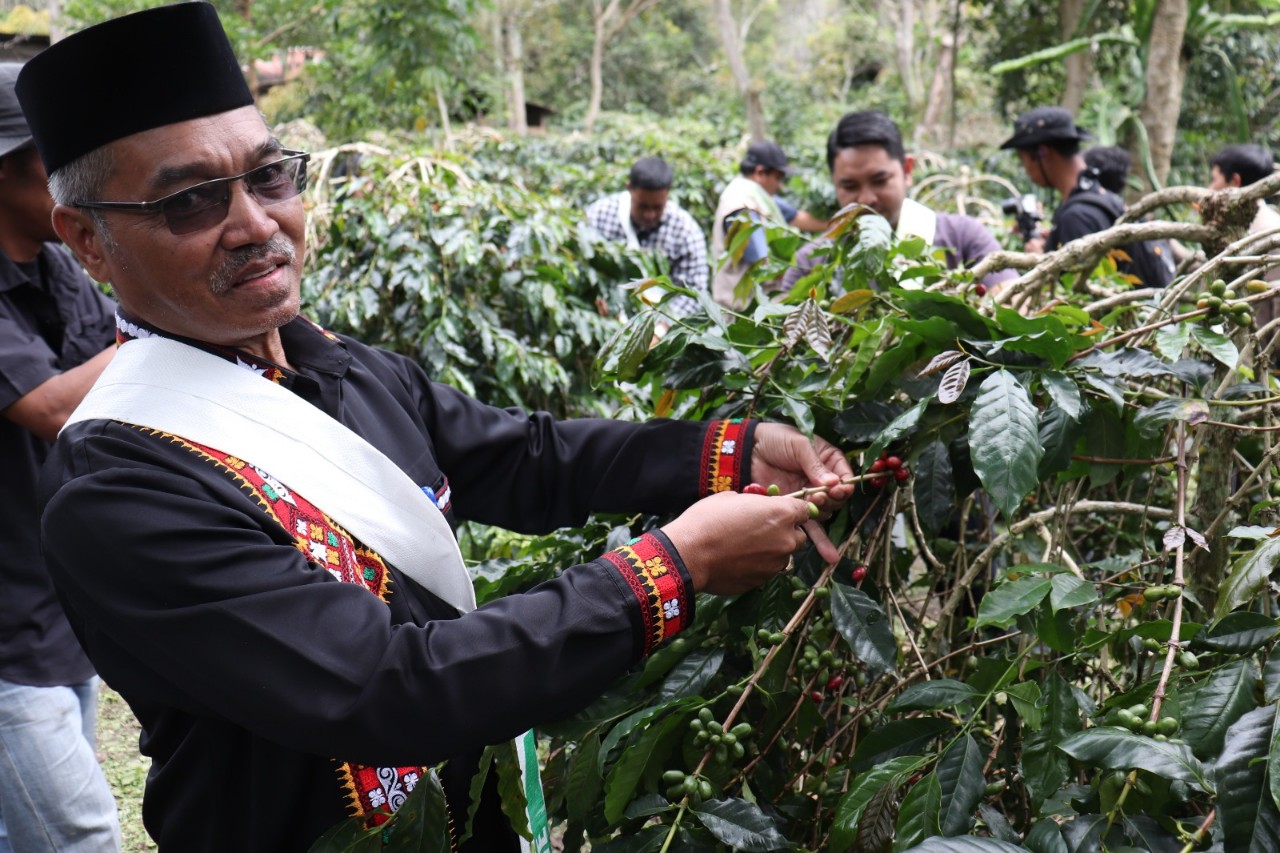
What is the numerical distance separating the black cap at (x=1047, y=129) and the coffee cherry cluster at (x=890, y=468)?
13.1 ft

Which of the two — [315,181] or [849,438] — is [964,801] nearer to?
[849,438]

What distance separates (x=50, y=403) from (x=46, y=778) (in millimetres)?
725

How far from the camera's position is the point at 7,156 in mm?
2254

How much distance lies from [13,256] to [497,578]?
1.32 metres

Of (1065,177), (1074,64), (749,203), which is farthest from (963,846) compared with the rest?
(1074,64)

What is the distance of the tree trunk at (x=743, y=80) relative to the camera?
520 inches

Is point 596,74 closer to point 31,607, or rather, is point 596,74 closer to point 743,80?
point 743,80

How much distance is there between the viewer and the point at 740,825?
1.27 m

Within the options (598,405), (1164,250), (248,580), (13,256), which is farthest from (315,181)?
(248,580)

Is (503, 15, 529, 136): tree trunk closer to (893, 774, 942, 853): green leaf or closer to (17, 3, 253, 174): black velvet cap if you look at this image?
(17, 3, 253, 174): black velvet cap

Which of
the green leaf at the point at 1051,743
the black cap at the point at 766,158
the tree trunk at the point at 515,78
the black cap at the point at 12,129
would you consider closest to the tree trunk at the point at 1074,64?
the black cap at the point at 766,158

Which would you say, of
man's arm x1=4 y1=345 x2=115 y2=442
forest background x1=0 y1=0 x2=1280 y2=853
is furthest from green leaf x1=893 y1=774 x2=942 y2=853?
man's arm x1=4 y1=345 x2=115 y2=442

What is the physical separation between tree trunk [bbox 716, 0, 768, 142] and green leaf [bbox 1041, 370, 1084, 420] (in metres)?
11.8

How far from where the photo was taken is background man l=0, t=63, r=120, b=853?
2178mm
